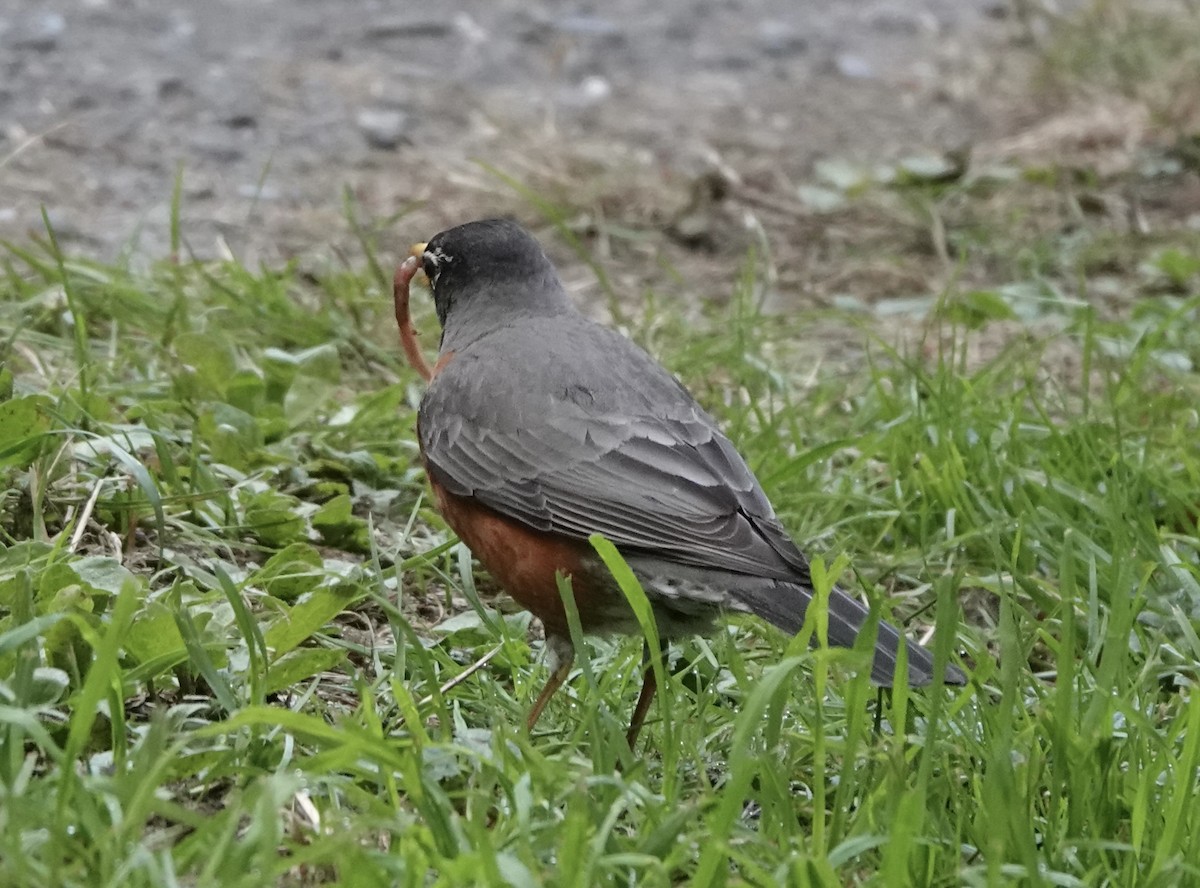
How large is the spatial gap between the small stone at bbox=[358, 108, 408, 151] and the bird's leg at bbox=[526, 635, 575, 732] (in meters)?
4.73

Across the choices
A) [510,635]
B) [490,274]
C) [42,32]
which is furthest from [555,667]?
[42,32]

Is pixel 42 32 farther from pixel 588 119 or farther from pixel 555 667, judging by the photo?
pixel 555 667

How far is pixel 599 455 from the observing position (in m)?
3.62

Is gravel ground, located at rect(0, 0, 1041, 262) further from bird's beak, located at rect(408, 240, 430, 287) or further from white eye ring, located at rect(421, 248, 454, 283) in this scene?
white eye ring, located at rect(421, 248, 454, 283)

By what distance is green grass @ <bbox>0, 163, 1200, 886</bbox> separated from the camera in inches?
99.0

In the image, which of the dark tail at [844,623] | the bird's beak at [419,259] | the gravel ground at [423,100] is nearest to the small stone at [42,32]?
the gravel ground at [423,100]

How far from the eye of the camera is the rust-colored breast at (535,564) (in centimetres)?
346

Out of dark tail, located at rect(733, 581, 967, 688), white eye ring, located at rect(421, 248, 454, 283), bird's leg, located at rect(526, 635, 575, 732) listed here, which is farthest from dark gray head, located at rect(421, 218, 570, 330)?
dark tail, located at rect(733, 581, 967, 688)

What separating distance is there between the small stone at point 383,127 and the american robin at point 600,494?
391cm

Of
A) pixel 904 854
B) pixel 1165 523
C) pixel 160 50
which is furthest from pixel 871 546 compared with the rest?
pixel 160 50

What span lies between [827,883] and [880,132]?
21.5ft

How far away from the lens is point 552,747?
10.2 ft

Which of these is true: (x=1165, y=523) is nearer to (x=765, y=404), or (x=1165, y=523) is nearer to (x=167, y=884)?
(x=765, y=404)

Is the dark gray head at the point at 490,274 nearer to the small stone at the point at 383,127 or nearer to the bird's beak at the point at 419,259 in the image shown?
the bird's beak at the point at 419,259
